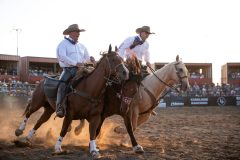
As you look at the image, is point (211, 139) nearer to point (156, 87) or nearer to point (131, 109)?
point (156, 87)

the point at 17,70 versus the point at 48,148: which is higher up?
the point at 17,70

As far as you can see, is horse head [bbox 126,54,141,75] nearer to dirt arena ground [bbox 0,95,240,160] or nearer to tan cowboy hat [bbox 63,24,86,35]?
tan cowboy hat [bbox 63,24,86,35]

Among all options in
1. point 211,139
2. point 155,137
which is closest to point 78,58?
point 155,137

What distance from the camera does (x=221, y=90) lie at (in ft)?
93.8

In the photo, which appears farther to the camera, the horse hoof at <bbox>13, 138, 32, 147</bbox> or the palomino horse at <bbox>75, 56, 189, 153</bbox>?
the horse hoof at <bbox>13, 138, 32, 147</bbox>

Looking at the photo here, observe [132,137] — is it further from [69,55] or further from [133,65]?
[69,55]

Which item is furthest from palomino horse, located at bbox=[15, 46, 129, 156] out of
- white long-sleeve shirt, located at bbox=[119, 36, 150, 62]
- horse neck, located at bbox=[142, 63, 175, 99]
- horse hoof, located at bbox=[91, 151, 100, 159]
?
white long-sleeve shirt, located at bbox=[119, 36, 150, 62]

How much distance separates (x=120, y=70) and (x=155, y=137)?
12.1 feet

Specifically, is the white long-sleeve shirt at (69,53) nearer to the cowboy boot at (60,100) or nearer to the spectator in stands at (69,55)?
the spectator in stands at (69,55)

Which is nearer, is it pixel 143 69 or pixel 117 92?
pixel 117 92

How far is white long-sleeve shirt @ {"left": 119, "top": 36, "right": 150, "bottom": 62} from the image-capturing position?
27.1ft

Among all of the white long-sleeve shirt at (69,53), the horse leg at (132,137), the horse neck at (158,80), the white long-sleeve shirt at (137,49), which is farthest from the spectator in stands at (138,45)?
the horse leg at (132,137)

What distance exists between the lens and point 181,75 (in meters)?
7.91

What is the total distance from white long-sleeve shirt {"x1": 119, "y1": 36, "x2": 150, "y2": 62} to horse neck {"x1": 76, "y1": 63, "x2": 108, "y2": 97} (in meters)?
1.60
